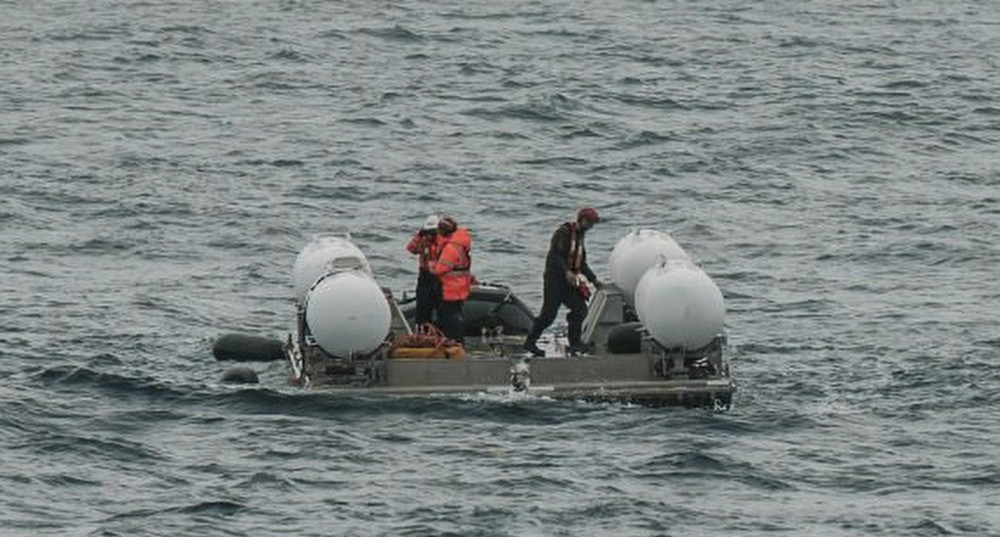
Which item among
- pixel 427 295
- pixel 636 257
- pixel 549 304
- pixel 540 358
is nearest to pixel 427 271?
pixel 427 295

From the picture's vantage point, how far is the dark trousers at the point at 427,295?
119 feet

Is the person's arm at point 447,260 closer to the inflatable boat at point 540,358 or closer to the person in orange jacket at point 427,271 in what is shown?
the person in orange jacket at point 427,271

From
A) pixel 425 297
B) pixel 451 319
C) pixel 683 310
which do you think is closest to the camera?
pixel 683 310

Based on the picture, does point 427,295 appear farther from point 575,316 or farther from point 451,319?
point 575,316

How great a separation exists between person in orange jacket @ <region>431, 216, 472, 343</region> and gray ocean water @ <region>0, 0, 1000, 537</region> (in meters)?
2.55

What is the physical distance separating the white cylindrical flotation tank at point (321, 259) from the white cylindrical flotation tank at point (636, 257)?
3.43m

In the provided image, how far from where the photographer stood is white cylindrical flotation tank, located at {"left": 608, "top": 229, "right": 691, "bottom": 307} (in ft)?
122

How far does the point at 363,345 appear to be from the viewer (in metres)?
34.2

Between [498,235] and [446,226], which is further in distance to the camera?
[498,235]

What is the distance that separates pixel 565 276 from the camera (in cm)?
3600

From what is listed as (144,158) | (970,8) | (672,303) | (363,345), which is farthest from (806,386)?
(970,8)

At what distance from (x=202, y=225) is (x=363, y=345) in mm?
15363

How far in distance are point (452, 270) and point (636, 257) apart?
2.76m

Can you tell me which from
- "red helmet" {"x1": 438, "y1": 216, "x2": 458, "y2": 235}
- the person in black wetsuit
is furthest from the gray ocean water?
"red helmet" {"x1": 438, "y1": 216, "x2": 458, "y2": 235}
